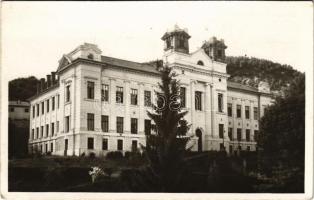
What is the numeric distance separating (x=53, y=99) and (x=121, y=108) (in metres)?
2.41

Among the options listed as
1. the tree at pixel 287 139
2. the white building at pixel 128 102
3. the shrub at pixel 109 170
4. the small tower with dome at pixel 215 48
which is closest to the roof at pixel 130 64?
the white building at pixel 128 102

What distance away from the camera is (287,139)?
1324cm

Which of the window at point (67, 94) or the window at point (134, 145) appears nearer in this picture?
the window at point (134, 145)

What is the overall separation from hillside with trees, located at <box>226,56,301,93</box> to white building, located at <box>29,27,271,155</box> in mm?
372

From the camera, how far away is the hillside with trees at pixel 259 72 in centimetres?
1412

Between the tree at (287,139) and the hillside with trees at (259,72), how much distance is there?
664 millimetres

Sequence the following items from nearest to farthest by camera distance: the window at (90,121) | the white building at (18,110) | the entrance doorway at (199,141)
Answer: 1. the white building at (18,110)
2. the window at (90,121)
3. the entrance doorway at (199,141)

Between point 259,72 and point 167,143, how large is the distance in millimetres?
5006

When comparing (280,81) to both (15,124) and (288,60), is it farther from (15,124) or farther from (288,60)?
(15,124)

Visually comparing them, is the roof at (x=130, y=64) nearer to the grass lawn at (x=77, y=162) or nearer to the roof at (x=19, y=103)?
the roof at (x=19, y=103)

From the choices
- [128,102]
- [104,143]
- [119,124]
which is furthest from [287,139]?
[119,124]

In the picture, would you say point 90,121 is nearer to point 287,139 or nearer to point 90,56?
point 90,56

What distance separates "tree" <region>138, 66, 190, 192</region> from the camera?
12.7 metres

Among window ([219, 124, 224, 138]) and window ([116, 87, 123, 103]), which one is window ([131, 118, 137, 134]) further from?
window ([219, 124, 224, 138])
